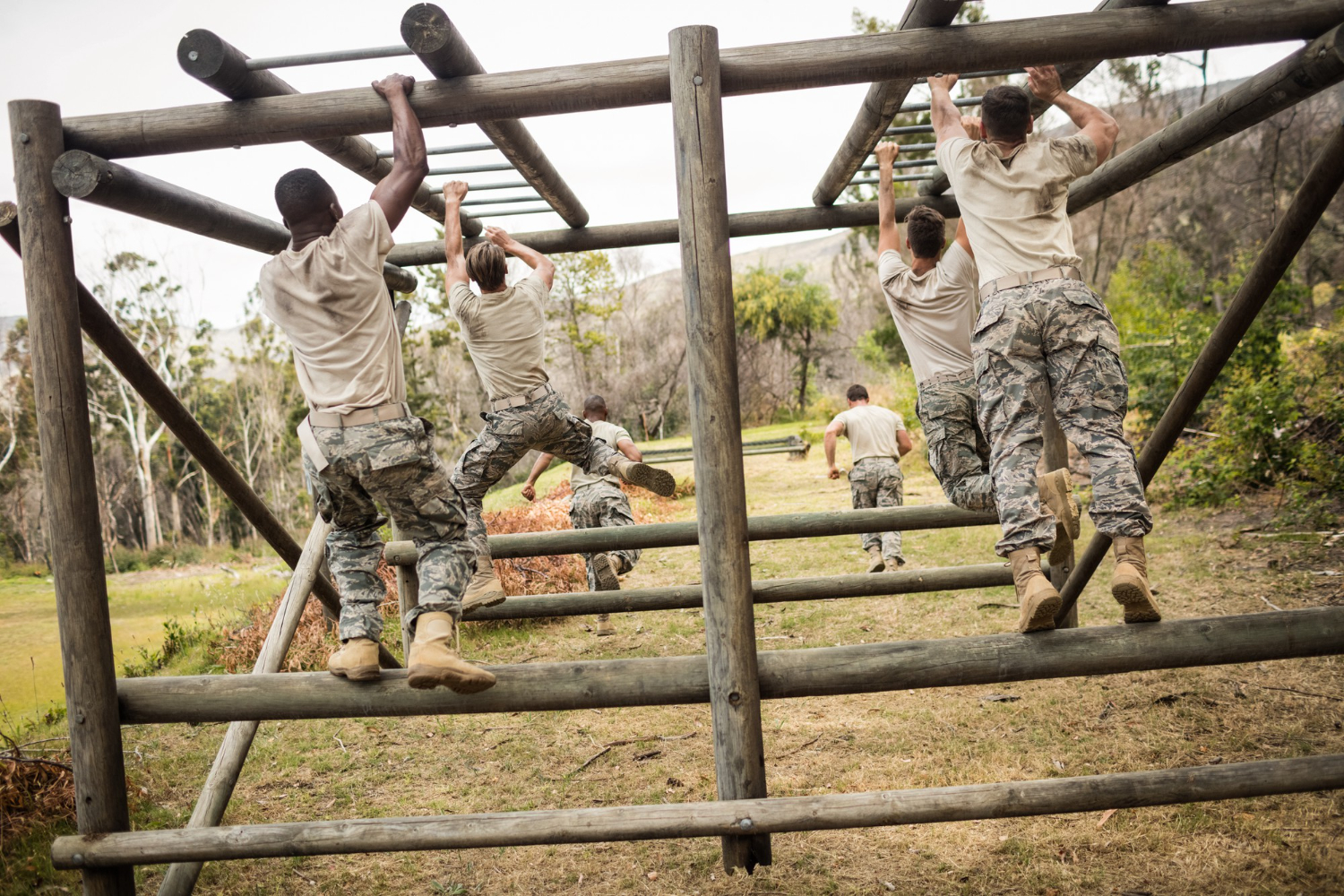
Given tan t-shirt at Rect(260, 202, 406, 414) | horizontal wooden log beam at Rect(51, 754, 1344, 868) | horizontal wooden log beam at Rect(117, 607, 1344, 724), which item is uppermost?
tan t-shirt at Rect(260, 202, 406, 414)

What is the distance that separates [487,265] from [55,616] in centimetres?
949

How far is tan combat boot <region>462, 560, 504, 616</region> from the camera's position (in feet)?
14.4

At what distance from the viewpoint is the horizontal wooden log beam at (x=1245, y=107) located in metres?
3.06

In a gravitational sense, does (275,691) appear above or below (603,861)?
above

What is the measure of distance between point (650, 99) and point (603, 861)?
10.4 ft

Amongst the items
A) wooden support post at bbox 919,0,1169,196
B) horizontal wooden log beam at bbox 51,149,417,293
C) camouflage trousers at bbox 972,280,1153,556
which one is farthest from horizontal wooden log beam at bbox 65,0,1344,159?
camouflage trousers at bbox 972,280,1153,556

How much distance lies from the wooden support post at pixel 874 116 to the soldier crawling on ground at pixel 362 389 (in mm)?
1819

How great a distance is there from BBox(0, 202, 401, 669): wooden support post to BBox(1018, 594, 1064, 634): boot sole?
312 cm

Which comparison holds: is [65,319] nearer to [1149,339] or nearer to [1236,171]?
[1149,339]

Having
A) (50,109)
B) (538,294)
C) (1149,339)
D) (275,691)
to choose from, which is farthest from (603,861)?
(1149,339)

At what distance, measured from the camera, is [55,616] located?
10.6 metres

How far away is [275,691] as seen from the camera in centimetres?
307

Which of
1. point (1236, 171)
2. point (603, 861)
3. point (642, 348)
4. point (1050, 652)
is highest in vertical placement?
point (1236, 171)

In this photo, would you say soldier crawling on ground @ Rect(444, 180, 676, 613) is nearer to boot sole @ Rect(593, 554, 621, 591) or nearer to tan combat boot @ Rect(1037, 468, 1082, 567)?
tan combat boot @ Rect(1037, 468, 1082, 567)
